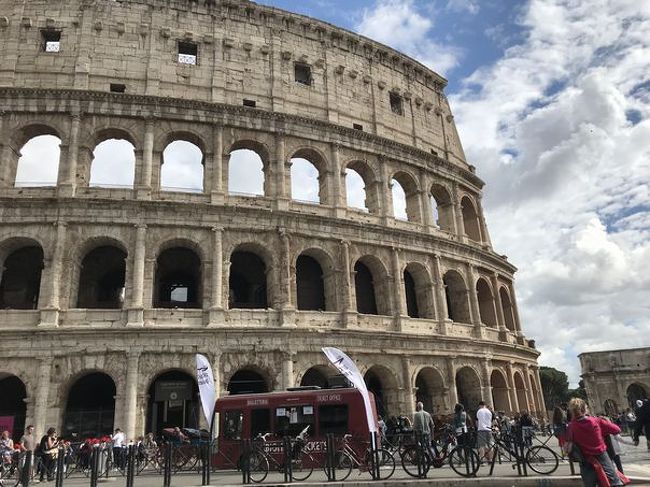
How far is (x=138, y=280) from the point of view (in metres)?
19.3

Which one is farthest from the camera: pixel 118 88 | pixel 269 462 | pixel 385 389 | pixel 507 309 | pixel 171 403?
pixel 507 309

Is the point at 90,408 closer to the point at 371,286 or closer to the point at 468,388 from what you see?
the point at 371,286

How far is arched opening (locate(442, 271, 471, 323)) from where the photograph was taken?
2608 centimetres

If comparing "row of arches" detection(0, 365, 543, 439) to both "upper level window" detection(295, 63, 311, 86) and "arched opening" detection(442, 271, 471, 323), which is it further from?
"upper level window" detection(295, 63, 311, 86)

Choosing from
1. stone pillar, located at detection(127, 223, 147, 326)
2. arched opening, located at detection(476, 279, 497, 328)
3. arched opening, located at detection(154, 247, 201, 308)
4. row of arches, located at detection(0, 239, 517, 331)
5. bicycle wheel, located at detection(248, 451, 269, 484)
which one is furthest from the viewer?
arched opening, located at detection(476, 279, 497, 328)

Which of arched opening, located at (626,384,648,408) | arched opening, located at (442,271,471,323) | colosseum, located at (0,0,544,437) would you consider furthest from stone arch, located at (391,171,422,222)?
arched opening, located at (626,384,648,408)

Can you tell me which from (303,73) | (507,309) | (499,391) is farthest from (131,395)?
(507,309)

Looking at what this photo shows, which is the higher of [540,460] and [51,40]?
[51,40]

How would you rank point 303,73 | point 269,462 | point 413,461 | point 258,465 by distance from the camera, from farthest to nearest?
1. point 303,73
2. point 269,462
3. point 258,465
4. point 413,461

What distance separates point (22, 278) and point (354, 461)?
16519mm

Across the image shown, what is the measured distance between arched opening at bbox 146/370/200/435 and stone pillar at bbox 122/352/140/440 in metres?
1.28

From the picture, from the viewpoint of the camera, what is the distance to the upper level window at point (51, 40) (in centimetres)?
2270

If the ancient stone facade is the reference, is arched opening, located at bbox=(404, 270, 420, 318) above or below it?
above

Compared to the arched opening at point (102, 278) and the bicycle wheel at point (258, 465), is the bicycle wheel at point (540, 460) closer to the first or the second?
the bicycle wheel at point (258, 465)
